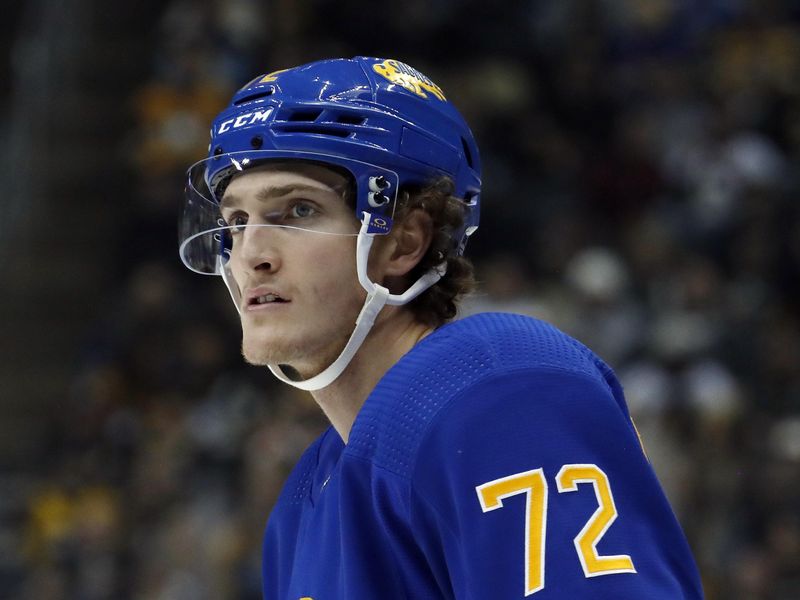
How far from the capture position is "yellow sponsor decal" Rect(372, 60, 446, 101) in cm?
240

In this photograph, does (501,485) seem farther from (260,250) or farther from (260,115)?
(260,115)

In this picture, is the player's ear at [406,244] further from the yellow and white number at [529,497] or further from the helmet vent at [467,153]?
the yellow and white number at [529,497]

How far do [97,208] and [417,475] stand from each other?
8243mm

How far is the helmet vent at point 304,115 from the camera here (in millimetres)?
2316

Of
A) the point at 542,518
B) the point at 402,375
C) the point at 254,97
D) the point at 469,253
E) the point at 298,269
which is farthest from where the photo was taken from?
the point at 469,253

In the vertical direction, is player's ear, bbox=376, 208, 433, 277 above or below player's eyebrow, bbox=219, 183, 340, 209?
below

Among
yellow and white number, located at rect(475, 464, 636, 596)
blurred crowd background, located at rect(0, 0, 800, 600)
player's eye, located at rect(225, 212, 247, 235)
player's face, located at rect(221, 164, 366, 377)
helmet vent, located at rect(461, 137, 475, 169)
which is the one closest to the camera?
yellow and white number, located at rect(475, 464, 636, 596)

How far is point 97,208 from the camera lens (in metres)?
9.70

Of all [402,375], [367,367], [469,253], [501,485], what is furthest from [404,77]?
[469,253]

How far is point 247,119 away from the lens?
92.9 inches

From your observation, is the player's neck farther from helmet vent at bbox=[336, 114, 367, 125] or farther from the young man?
helmet vent at bbox=[336, 114, 367, 125]

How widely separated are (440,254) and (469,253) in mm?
5041

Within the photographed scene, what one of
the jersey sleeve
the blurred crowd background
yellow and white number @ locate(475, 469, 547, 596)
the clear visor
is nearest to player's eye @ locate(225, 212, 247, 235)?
the clear visor

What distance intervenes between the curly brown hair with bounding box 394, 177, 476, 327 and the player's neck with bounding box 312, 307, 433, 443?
0.06 meters
